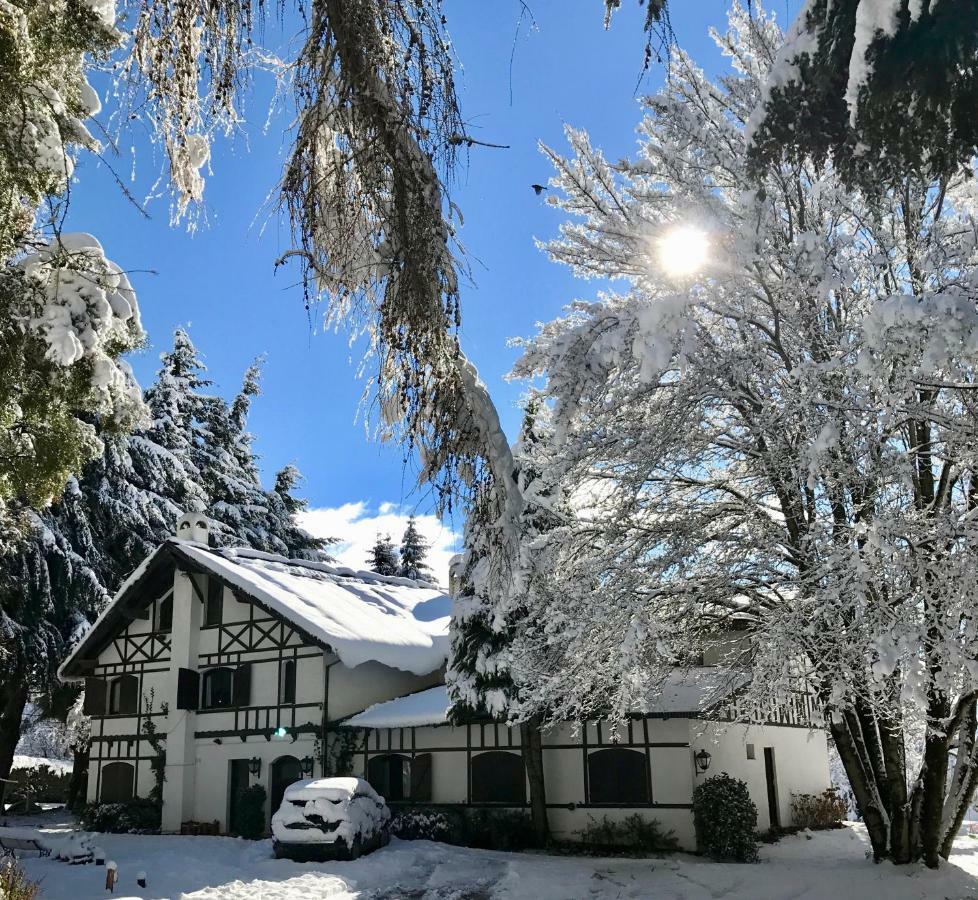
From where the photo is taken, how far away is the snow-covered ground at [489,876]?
1206 centimetres

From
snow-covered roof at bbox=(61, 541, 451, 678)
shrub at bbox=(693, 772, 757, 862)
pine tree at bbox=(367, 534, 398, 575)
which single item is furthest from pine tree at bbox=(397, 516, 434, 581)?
shrub at bbox=(693, 772, 757, 862)

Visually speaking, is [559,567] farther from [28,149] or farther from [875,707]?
[28,149]

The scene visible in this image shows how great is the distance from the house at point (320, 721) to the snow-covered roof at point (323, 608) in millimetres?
61

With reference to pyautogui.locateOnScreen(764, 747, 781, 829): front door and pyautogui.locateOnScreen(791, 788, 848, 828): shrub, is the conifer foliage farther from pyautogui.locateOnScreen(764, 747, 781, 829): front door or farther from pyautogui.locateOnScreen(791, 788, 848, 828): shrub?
pyautogui.locateOnScreen(791, 788, 848, 828): shrub

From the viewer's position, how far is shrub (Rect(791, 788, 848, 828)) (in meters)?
21.0

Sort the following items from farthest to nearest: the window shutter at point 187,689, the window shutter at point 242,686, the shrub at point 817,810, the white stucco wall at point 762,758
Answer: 1. the window shutter at point 187,689
2. the window shutter at point 242,686
3. the shrub at point 817,810
4. the white stucco wall at point 762,758

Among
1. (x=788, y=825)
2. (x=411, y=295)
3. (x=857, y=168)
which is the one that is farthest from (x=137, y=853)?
(x=857, y=168)

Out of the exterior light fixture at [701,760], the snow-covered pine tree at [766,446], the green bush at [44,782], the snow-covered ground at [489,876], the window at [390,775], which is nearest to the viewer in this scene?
the snow-covered pine tree at [766,446]

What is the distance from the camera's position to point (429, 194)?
4.55 metres

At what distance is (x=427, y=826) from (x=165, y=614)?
33.2ft

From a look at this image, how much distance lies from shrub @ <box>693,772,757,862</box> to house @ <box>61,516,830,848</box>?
603 millimetres

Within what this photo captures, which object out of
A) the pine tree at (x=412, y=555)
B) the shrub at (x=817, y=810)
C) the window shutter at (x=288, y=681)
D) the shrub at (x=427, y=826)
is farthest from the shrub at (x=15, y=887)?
the pine tree at (x=412, y=555)

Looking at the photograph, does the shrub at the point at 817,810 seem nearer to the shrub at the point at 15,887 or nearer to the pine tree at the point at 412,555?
the shrub at the point at 15,887

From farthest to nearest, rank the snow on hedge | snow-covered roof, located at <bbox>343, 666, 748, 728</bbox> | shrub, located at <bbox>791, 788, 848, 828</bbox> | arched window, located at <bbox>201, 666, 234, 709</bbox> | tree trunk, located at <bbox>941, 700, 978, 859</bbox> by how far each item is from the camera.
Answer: arched window, located at <bbox>201, 666, 234, 709</bbox> < shrub, located at <bbox>791, 788, 848, 828</bbox> < the snow on hedge < snow-covered roof, located at <bbox>343, 666, 748, 728</bbox> < tree trunk, located at <bbox>941, 700, 978, 859</bbox>
